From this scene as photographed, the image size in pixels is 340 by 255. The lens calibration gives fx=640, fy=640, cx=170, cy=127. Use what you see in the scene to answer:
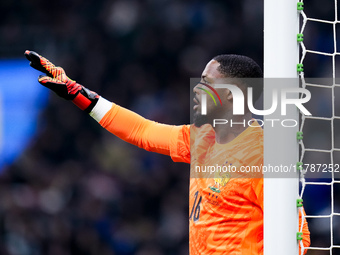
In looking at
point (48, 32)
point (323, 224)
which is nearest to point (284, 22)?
point (323, 224)

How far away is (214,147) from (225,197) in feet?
0.92

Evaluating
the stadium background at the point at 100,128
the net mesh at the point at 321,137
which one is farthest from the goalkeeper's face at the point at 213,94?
the stadium background at the point at 100,128

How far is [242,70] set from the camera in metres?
3.10

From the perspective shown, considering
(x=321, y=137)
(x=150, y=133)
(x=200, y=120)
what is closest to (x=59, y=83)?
(x=150, y=133)

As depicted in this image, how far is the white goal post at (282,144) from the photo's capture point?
256cm

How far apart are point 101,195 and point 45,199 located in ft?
2.09

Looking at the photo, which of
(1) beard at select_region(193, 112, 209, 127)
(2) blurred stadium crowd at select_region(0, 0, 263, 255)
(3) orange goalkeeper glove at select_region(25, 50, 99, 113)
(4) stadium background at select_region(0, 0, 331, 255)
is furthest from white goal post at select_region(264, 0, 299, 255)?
(2) blurred stadium crowd at select_region(0, 0, 263, 255)

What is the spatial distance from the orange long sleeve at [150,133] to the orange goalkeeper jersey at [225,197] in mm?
17

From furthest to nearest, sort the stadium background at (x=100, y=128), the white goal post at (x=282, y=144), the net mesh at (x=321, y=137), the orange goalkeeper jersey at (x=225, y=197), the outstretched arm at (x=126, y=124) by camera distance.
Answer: the stadium background at (x=100, y=128), the net mesh at (x=321, y=137), the outstretched arm at (x=126, y=124), the orange goalkeeper jersey at (x=225, y=197), the white goal post at (x=282, y=144)

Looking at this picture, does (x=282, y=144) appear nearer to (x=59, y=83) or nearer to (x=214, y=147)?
(x=214, y=147)

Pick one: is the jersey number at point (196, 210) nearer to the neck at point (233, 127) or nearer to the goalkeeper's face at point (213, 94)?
the neck at point (233, 127)

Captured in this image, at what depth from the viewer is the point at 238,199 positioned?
2.96 meters

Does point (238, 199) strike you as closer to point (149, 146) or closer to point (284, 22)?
point (149, 146)

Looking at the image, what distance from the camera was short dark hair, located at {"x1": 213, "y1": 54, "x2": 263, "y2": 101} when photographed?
3.10 metres
